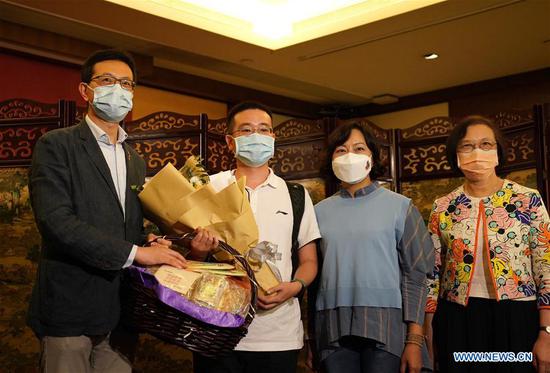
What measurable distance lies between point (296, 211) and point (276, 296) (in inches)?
12.4

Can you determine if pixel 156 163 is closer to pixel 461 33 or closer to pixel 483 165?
pixel 483 165

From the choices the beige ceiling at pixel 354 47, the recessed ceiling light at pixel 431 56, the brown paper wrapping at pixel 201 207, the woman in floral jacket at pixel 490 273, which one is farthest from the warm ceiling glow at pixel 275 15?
the brown paper wrapping at pixel 201 207

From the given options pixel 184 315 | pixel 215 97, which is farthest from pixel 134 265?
pixel 215 97

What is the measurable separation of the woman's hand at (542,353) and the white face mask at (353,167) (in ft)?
2.53

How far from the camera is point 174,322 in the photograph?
174 cm

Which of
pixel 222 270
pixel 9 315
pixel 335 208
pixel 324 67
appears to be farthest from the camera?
pixel 324 67

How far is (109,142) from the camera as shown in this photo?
197 centimetres

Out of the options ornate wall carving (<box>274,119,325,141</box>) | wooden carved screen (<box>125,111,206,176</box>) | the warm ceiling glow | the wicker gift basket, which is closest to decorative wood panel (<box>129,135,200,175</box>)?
wooden carved screen (<box>125,111,206,176</box>)

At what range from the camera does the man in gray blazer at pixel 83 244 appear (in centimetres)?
175

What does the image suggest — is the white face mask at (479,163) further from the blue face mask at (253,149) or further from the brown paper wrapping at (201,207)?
the brown paper wrapping at (201,207)

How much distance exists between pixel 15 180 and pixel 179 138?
100 centimetres

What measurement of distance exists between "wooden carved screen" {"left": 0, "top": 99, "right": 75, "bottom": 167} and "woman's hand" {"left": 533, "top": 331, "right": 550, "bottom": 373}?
286 centimetres

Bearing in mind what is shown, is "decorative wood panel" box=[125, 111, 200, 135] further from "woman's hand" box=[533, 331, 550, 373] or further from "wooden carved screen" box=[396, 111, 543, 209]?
"woman's hand" box=[533, 331, 550, 373]

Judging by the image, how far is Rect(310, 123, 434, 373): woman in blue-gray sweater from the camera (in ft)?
7.09
